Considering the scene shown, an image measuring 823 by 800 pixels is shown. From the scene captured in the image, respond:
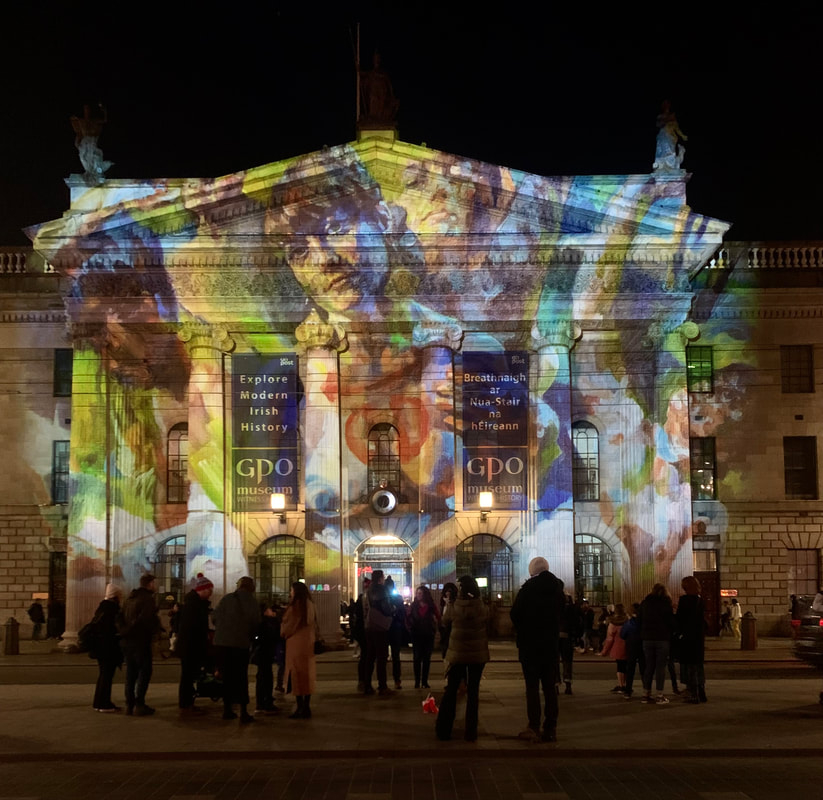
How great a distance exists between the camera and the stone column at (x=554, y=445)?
36594mm

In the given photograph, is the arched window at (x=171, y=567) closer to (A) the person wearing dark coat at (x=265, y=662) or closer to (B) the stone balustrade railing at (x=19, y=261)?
(B) the stone balustrade railing at (x=19, y=261)

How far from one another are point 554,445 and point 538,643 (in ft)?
74.0

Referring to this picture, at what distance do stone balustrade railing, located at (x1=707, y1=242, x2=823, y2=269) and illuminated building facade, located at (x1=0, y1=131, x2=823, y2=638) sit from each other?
2.60 m

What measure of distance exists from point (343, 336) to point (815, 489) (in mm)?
17040

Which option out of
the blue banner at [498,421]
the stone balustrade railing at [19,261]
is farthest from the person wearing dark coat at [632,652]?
the stone balustrade railing at [19,261]

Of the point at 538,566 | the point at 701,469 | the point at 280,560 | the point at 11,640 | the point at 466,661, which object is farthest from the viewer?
the point at 701,469

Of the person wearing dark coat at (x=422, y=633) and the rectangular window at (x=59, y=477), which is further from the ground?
the rectangular window at (x=59, y=477)

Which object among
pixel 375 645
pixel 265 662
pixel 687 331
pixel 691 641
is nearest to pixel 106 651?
pixel 265 662

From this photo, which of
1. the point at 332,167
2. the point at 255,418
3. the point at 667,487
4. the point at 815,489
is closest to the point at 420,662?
the point at 255,418

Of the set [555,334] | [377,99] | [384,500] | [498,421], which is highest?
[377,99]

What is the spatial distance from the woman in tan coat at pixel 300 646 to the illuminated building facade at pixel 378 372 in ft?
57.8

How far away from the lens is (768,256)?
137 ft

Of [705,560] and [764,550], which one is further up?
[764,550]

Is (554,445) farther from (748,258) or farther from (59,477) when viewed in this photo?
(59,477)
